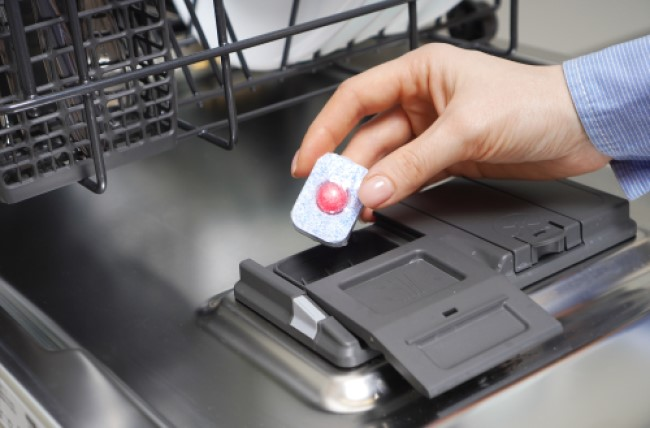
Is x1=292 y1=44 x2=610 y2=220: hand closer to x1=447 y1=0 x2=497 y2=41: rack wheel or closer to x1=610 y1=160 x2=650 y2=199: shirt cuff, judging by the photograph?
x1=610 y1=160 x2=650 y2=199: shirt cuff

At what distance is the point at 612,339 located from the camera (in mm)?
459

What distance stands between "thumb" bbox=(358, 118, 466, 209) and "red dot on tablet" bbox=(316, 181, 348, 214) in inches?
0.6

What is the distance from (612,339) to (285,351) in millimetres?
175

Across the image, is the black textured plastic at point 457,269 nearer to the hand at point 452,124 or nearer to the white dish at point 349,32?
the hand at point 452,124

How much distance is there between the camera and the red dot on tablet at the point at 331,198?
19.7 inches

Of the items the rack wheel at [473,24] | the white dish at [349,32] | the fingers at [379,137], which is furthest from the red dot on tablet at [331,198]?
the rack wheel at [473,24]

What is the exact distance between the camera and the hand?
1.73 ft

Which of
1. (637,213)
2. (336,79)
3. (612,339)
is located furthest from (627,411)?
(336,79)

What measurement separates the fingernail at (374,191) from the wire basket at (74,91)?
118mm

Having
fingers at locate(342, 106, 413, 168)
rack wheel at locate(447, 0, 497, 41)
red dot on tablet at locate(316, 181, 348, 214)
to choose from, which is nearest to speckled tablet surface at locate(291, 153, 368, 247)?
red dot on tablet at locate(316, 181, 348, 214)

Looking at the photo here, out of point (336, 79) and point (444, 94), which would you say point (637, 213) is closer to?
point (444, 94)

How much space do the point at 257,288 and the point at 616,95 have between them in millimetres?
271

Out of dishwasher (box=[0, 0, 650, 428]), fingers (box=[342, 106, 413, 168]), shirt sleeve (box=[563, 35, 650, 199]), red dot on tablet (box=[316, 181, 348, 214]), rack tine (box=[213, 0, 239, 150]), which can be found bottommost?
dishwasher (box=[0, 0, 650, 428])

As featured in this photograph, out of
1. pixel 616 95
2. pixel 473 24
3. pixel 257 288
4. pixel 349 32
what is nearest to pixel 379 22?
pixel 349 32
